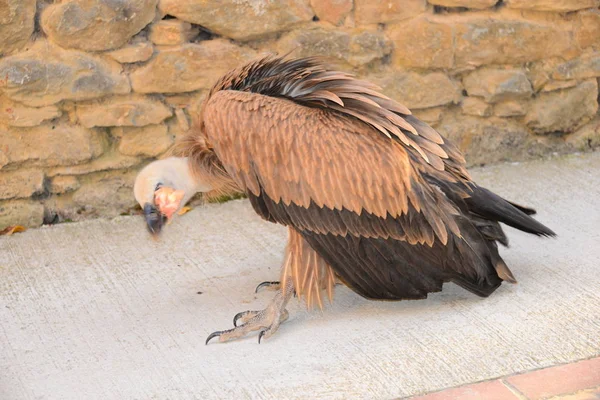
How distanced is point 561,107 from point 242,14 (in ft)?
7.41

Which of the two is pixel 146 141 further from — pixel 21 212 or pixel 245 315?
pixel 245 315

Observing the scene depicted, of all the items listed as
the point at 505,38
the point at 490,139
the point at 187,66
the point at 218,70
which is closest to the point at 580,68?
the point at 505,38

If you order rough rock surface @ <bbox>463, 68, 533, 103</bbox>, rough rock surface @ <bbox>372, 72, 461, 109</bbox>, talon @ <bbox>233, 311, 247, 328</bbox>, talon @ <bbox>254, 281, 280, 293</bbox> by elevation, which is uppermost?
rough rock surface @ <bbox>463, 68, 533, 103</bbox>

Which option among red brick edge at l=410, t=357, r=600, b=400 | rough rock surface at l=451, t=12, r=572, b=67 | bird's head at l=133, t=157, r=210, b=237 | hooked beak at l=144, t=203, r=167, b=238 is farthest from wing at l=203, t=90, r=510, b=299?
rough rock surface at l=451, t=12, r=572, b=67

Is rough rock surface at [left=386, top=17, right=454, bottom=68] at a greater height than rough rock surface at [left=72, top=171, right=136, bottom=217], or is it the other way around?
rough rock surface at [left=386, top=17, right=454, bottom=68]

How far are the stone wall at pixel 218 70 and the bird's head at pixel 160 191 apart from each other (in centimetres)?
128

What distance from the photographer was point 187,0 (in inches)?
196

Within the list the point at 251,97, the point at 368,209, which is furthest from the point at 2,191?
the point at 368,209

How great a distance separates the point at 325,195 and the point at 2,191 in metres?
2.27

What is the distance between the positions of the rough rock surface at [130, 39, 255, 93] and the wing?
1.31m

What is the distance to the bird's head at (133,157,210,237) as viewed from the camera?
3.83 meters

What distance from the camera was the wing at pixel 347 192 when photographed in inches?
144

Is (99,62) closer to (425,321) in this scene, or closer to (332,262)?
(332,262)

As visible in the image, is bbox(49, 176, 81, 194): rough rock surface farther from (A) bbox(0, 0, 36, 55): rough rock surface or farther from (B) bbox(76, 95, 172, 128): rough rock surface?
(A) bbox(0, 0, 36, 55): rough rock surface
